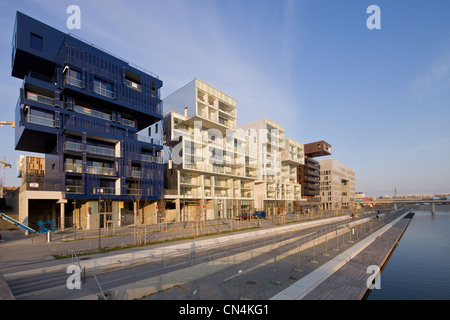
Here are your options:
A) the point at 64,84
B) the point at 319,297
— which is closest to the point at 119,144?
the point at 64,84

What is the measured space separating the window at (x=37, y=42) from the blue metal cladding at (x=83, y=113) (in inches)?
5.8

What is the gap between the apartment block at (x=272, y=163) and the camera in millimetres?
69938

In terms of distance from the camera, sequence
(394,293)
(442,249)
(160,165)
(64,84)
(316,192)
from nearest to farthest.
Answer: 1. (394,293)
2. (442,249)
3. (64,84)
4. (160,165)
5. (316,192)

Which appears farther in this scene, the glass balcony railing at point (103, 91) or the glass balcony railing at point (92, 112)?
the glass balcony railing at point (103, 91)

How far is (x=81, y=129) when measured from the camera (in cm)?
3375

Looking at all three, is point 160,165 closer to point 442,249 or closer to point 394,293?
point 394,293

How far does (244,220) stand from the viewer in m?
44.7

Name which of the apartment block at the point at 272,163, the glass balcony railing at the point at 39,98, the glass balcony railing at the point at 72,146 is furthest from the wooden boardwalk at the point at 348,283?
the apartment block at the point at 272,163

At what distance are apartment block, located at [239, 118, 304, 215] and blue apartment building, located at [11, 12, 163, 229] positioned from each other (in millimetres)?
35952

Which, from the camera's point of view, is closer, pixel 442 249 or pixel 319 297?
pixel 319 297

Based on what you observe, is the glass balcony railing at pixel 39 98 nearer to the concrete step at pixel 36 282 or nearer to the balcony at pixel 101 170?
the balcony at pixel 101 170

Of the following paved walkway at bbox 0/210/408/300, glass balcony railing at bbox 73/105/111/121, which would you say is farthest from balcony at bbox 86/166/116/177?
paved walkway at bbox 0/210/408/300

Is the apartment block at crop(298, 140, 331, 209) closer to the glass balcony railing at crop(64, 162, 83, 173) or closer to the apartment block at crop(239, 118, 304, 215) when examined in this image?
the apartment block at crop(239, 118, 304, 215)
